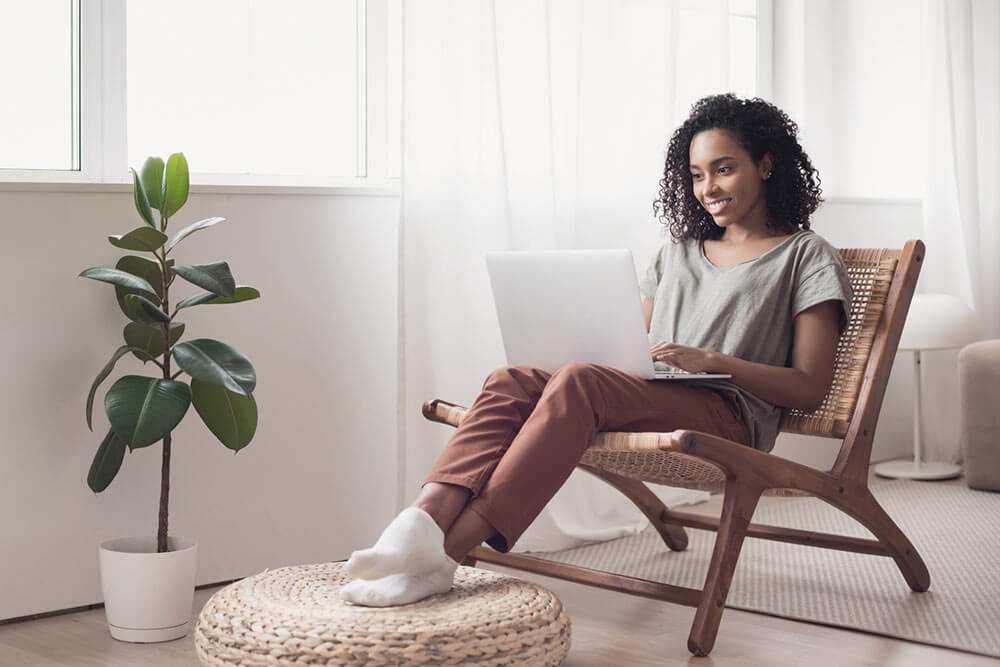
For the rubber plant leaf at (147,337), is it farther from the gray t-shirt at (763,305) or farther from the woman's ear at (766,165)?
the woman's ear at (766,165)

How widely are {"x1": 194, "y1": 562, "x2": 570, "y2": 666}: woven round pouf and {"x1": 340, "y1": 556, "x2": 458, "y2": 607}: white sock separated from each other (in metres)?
0.01

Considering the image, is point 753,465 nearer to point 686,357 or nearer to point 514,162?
point 686,357

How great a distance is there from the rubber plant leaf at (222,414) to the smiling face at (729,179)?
1.08 m

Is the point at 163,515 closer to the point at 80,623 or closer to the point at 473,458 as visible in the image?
the point at 80,623

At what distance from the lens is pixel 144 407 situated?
231 cm

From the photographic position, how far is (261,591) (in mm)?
2104

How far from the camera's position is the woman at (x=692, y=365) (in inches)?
82.7

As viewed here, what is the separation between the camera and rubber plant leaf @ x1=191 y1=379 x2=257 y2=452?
2451mm

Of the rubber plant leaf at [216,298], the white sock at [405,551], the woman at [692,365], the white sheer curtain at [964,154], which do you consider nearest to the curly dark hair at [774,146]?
the woman at [692,365]

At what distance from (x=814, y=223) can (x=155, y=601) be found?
2.69 meters

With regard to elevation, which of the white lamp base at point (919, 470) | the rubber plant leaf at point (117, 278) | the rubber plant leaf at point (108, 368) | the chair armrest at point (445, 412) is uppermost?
the rubber plant leaf at point (117, 278)

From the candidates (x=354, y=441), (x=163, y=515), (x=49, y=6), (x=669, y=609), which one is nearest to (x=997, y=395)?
(x=669, y=609)

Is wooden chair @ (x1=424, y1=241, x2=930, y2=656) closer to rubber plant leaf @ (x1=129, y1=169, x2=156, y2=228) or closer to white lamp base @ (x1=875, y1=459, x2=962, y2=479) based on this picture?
rubber plant leaf @ (x1=129, y1=169, x2=156, y2=228)

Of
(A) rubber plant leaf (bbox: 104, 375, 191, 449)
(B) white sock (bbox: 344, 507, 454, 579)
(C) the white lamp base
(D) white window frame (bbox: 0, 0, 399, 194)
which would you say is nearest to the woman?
(B) white sock (bbox: 344, 507, 454, 579)
